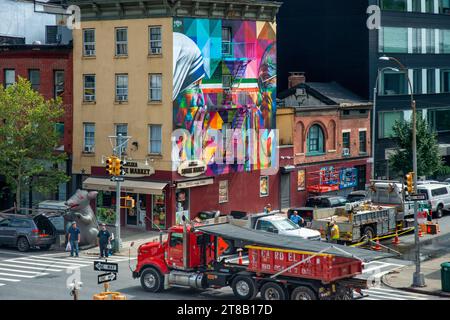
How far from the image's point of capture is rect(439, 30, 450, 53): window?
79188mm

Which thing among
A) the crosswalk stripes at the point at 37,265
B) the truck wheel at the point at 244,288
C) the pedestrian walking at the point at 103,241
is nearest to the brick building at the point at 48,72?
the crosswalk stripes at the point at 37,265

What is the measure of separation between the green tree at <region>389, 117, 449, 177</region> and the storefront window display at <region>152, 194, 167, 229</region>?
69.3ft

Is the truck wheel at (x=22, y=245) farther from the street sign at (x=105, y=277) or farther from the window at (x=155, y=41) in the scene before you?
the street sign at (x=105, y=277)

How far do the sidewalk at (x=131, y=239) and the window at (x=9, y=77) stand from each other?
12.6 m

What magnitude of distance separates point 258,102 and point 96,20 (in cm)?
1128

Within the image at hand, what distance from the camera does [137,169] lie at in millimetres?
52969

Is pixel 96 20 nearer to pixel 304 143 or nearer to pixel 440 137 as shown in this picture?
pixel 304 143

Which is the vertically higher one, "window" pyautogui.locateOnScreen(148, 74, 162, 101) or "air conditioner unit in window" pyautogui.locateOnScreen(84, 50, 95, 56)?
"air conditioner unit in window" pyautogui.locateOnScreen(84, 50, 95, 56)

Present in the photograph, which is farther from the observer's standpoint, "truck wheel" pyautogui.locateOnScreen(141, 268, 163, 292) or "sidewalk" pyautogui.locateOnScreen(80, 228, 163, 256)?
"sidewalk" pyautogui.locateOnScreen(80, 228, 163, 256)

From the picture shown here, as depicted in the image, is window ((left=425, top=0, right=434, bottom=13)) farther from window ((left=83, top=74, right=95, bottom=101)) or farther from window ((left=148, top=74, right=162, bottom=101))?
window ((left=83, top=74, right=95, bottom=101))

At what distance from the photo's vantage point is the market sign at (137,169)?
52.6 meters

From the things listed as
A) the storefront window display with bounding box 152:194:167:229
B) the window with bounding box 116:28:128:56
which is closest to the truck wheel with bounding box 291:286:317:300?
the storefront window display with bounding box 152:194:167:229

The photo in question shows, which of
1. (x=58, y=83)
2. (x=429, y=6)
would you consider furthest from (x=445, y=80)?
(x=58, y=83)

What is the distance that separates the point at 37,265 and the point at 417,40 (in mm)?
44312
